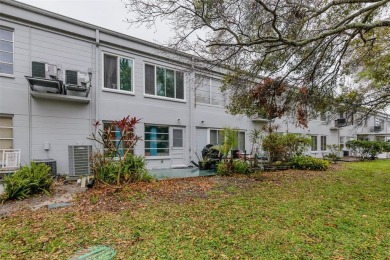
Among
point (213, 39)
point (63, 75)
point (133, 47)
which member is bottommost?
point (63, 75)

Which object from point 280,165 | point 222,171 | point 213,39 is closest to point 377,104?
point 280,165

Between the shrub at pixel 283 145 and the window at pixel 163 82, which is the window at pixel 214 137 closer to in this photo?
the window at pixel 163 82

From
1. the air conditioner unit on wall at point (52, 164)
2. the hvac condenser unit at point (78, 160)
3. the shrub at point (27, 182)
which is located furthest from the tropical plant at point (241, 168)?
the air conditioner unit on wall at point (52, 164)

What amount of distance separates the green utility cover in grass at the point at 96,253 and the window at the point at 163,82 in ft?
29.0

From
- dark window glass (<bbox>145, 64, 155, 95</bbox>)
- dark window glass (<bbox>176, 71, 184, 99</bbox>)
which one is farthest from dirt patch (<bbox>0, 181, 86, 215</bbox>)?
dark window glass (<bbox>176, 71, 184, 99</bbox>)

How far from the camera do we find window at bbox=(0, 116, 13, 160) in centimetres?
775

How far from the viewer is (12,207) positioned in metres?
4.90

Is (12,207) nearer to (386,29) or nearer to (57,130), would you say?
(57,130)

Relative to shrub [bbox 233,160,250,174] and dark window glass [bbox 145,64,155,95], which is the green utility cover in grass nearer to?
shrub [bbox 233,160,250,174]

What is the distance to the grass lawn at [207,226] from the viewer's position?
10.2 ft

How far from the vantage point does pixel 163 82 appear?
38.8 feet

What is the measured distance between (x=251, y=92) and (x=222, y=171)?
3.40 metres

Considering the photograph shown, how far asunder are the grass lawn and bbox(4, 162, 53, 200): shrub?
1.29m

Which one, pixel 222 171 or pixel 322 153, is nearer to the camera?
pixel 222 171
